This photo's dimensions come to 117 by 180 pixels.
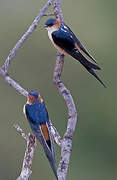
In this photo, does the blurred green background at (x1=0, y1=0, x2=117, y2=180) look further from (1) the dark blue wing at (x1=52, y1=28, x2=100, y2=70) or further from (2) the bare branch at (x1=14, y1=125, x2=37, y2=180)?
(2) the bare branch at (x1=14, y1=125, x2=37, y2=180)

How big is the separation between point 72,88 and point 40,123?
3.51 m

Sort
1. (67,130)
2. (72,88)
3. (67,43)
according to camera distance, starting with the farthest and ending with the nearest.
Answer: (72,88) → (67,43) → (67,130)

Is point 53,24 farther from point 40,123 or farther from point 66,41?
point 40,123

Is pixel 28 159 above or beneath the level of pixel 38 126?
beneath

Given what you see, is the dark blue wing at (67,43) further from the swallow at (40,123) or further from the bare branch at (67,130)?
the swallow at (40,123)

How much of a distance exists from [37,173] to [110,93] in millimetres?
1097

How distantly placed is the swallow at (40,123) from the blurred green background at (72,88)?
2.91 m

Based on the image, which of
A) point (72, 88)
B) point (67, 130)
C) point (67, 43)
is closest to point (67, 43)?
point (67, 43)

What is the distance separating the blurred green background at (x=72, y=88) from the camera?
256 inches

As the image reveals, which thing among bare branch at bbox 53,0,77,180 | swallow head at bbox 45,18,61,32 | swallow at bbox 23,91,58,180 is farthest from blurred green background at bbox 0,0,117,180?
bare branch at bbox 53,0,77,180

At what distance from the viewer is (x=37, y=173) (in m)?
6.67

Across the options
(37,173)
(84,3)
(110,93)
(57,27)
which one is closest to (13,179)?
(37,173)

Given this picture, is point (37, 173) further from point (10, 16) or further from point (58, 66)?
point (58, 66)

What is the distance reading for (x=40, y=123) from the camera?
10.2 ft
